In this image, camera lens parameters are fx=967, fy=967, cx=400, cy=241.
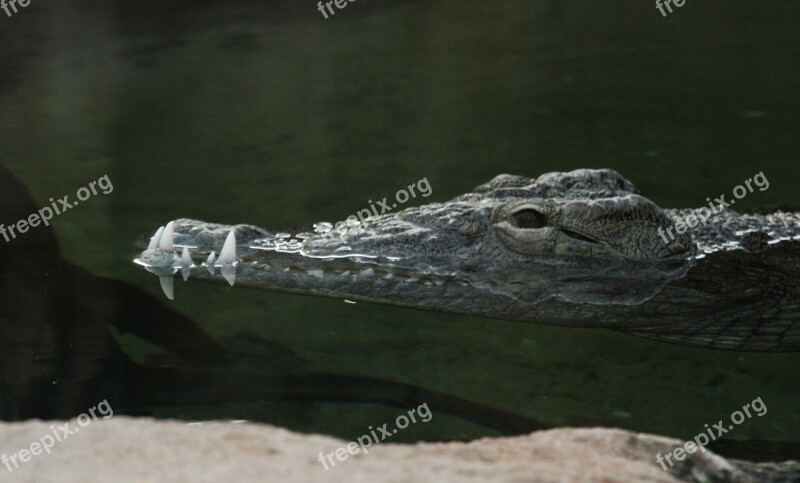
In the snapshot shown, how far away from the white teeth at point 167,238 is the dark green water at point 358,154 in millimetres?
211

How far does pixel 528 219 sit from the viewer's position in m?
4.35

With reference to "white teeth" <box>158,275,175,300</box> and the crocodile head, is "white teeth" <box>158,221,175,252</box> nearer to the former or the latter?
the crocodile head

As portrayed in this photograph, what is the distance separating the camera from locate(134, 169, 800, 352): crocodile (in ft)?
13.5

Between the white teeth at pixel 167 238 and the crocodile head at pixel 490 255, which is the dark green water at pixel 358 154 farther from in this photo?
the white teeth at pixel 167 238

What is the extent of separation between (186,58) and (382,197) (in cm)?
440

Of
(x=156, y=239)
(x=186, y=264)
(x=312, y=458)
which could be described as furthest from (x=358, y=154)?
(x=312, y=458)

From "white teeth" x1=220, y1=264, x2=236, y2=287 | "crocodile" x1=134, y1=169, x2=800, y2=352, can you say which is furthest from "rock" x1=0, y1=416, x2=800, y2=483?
"white teeth" x1=220, y1=264, x2=236, y2=287

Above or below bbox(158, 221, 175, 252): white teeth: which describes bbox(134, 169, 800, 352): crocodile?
below

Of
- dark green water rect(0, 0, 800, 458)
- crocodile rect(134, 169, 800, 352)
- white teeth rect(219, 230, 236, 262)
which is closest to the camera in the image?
dark green water rect(0, 0, 800, 458)

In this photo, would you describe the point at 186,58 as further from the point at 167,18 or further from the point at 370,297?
the point at 370,297

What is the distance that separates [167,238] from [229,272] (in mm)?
455

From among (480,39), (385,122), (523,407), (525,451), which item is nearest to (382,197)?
(385,122)

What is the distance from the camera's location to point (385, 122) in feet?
25.8

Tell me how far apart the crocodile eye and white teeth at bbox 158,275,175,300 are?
1.57 m
